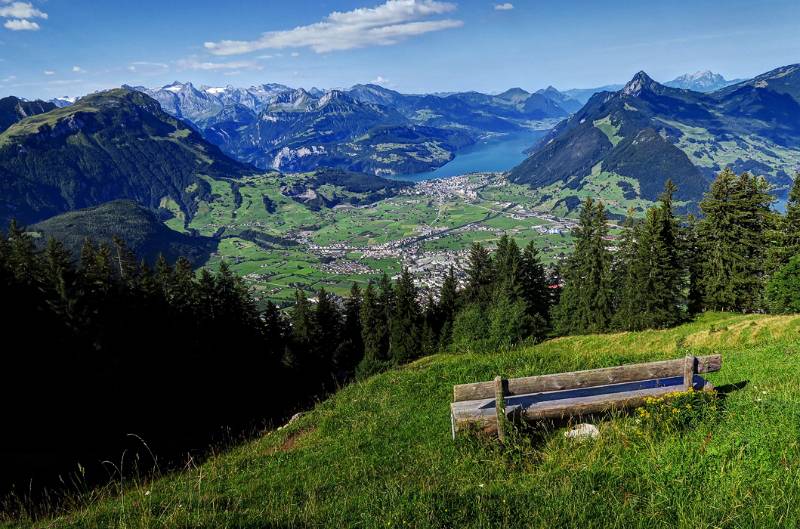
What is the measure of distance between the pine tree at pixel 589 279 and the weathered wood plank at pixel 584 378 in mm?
41285

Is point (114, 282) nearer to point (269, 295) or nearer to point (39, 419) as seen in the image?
point (39, 419)

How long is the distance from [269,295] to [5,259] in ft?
424

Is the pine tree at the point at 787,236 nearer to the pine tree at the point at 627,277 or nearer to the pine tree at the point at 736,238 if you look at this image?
the pine tree at the point at 736,238

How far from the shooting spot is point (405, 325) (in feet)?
198

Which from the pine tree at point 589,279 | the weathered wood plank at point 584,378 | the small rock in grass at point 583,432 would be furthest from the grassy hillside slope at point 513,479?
the pine tree at point 589,279

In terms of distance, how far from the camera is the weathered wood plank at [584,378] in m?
10.2

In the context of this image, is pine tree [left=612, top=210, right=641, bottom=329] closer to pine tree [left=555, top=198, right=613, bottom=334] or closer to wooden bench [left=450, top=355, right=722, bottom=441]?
pine tree [left=555, top=198, right=613, bottom=334]

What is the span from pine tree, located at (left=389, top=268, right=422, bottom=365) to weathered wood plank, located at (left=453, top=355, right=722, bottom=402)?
1878 inches

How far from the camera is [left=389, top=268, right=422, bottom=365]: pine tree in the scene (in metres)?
58.6

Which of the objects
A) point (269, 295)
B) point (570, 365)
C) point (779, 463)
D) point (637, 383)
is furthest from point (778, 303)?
point (269, 295)

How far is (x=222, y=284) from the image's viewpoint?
52656 millimetres

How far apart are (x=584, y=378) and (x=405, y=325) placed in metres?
50.5

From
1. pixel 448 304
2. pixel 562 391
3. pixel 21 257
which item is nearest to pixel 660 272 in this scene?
pixel 448 304

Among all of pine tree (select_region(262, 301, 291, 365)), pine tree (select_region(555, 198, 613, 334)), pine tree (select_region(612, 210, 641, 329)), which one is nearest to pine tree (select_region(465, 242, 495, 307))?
pine tree (select_region(555, 198, 613, 334))
